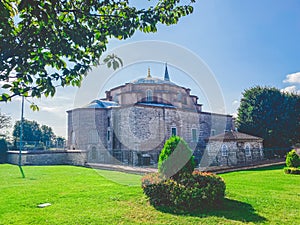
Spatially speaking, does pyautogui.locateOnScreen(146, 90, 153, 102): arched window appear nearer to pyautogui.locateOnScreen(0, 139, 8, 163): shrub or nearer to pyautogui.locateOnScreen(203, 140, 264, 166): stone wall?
pyautogui.locateOnScreen(203, 140, 264, 166): stone wall

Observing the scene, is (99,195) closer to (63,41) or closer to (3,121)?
(63,41)

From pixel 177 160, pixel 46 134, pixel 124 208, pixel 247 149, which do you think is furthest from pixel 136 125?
pixel 46 134

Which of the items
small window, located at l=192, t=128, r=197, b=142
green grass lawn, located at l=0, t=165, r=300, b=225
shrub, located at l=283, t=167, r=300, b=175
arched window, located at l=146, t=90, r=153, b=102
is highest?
arched window, located at l=146, t=90, r=153, b=102

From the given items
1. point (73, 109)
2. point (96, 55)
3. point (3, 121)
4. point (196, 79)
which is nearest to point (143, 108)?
point (73, 109)

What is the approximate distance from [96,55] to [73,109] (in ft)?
74.2

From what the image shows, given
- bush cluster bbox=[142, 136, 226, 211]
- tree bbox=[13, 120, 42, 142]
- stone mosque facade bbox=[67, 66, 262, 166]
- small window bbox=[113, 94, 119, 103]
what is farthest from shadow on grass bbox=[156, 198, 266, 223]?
tree bbox=[13, 120, 42, 142]

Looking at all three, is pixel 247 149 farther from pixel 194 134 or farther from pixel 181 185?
pixel 181 185

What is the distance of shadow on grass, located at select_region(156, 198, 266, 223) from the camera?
16.5 feet

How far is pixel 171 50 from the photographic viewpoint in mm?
9062

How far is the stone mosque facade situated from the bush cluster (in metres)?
11.6

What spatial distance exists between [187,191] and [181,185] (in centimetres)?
29

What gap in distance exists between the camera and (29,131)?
46.4 meters

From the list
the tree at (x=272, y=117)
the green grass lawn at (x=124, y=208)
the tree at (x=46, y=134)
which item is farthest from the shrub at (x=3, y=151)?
the tree at (x=46, y=134)

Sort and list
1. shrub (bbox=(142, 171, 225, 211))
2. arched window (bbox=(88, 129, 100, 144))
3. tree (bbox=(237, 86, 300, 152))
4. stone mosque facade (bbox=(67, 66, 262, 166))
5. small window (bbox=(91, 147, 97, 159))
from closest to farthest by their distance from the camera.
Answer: shrub (bbox=(142, 171, 225, 211))
stone mosque facade (bbox=(67, 66, 262, 166))
small window (bbox=(91, 147, 97, 159))
tree (bbox=(237, 86, 300, 152))
arched window (bbox=(88, 129, 100, 144))
